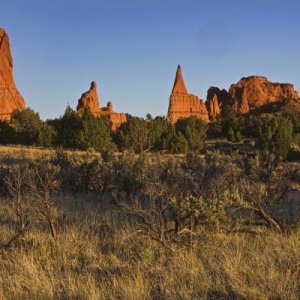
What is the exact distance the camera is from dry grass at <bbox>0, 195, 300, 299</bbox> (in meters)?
4.46

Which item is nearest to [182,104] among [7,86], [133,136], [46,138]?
[7,86]

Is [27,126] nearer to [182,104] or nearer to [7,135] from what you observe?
[7,135]

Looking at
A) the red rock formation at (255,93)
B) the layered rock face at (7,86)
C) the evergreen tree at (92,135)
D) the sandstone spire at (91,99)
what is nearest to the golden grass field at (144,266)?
the evergreen tree at (92,135)

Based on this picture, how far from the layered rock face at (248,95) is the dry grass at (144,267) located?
138m

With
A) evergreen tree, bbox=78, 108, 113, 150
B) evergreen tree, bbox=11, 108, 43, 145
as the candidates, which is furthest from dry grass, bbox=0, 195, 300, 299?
evergreen tree, bbox=11, 108, 43, 145

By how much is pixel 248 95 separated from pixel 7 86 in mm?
85886

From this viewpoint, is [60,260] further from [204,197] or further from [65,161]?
[65,161]

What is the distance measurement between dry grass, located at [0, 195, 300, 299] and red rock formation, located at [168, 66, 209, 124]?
129 meters

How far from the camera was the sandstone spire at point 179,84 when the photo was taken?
150m

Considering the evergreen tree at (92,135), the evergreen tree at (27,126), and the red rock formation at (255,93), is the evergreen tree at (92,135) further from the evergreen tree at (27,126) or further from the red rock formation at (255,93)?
Result: the red rock formation at (255,93)

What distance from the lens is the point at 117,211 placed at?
9844mm

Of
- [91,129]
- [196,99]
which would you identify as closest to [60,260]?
[91,129]

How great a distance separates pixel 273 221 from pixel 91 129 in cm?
3539

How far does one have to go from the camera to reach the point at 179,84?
505ft
